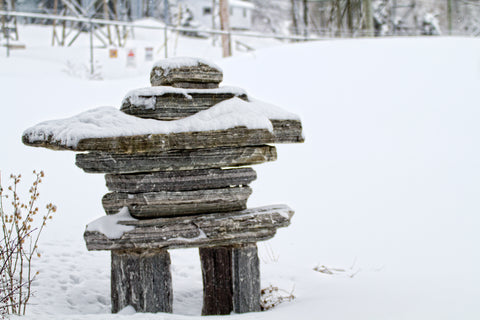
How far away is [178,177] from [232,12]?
32.3 m

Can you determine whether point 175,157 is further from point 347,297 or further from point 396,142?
point 396,142

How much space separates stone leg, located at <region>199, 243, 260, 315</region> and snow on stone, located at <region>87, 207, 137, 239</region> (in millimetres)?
711

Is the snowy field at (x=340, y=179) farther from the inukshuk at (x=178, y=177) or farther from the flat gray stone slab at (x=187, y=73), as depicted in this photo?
the flat gray stone slab at (x=187, y=73)

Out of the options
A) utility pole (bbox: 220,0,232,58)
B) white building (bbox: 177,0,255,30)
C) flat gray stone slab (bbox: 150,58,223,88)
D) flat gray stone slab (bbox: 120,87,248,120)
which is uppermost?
white building (bbox: 177,0,255,30)

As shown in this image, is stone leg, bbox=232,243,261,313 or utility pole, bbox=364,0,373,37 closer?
stone leg, bbox=232,243,261,313

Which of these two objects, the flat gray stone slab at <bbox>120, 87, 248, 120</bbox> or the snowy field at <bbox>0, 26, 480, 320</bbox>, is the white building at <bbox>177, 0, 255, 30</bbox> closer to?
the snowy field at <bbox>0, 26, 480, 320</bbox>

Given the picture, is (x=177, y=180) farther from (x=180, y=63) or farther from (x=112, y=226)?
(x=180, y=63)

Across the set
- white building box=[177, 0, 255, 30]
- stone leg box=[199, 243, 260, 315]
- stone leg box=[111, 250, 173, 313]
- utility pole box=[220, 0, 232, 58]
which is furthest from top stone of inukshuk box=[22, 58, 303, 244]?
white building box=[177, 0, 255, 30]

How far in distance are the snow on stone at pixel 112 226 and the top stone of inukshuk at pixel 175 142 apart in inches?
1.2

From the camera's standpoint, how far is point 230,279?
3816mm

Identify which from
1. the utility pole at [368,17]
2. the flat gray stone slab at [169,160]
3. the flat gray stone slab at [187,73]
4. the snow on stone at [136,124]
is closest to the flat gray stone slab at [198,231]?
the flat gray stone slab at [169,160]

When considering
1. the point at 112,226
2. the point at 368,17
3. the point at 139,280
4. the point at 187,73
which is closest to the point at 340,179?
the point at 187,73

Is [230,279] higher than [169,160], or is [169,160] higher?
[169,160]

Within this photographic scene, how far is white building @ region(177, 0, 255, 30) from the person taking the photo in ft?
108
